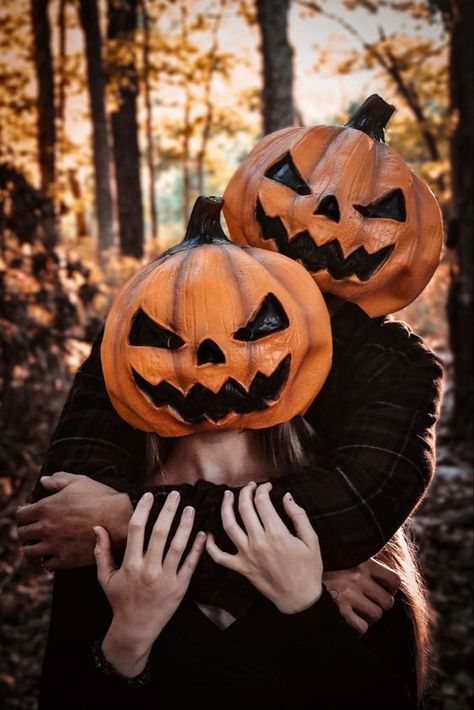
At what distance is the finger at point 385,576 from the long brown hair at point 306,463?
0.28 feet

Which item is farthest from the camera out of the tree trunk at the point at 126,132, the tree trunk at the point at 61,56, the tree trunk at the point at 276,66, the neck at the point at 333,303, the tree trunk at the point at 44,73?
the tree trunk at the point at 61,56

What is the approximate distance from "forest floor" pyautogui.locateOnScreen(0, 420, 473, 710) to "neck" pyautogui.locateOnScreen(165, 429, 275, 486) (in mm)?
2704

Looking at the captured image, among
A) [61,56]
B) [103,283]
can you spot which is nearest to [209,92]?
[61,56]

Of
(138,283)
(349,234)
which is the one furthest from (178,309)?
(349,234)

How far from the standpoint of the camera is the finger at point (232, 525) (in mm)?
1730

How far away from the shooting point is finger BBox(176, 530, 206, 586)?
174cm

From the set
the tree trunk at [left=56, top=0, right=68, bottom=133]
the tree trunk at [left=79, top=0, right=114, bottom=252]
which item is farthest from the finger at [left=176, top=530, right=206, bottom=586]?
the tree trunk at [left=56, top=0, right=68, bottom=133]

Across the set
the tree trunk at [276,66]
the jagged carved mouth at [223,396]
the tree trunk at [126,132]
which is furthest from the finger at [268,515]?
the tree trunk at [126,132]

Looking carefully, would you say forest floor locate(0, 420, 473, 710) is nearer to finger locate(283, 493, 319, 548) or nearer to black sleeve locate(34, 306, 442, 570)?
black sleeve locate(34, 306, 442, 570)

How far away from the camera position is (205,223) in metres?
1.92

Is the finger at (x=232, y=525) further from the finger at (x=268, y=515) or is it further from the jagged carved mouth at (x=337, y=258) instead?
the jagged carved mouth at (x=337, y=258)

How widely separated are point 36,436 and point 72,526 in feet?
11.8

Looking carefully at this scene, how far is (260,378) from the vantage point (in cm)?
177

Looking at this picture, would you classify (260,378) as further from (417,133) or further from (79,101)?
(79,101)
